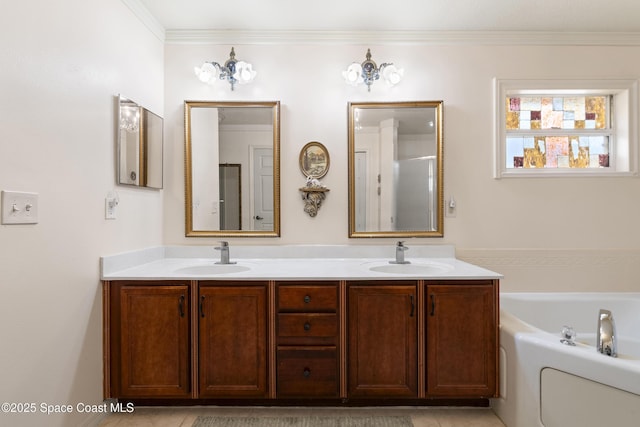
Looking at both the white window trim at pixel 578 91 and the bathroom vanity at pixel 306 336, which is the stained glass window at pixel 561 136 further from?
the bathroom vanity at pixel 306 336

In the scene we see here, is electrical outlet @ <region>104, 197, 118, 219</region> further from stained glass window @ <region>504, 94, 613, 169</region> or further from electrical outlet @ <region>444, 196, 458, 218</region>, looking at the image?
stained glass window @ <region>504, 94, 613, 169</region>

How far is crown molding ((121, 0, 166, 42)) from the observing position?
2.08 meters

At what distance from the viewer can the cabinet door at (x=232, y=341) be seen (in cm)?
186

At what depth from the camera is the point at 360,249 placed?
243 centimetres

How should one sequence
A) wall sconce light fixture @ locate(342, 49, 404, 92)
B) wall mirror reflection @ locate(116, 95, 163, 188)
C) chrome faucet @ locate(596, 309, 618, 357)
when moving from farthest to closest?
wall sconce light fixture @ locate(342, 49, 404, 92)
wall mirror reflection @ locate(116, 95, 163, 188)
chrome faucet @ locate(596, 309, 618, 357)

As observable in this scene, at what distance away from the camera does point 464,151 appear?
96.3 inches

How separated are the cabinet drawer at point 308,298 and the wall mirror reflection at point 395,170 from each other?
65 centimetres

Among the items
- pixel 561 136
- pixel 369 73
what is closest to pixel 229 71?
pixel 369 73

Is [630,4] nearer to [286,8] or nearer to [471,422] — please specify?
[286,8]

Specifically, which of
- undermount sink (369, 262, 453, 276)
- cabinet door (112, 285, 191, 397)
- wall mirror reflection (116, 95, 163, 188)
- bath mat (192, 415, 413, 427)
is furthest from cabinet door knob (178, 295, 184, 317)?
undermount sink (369, 262, 453, 276)

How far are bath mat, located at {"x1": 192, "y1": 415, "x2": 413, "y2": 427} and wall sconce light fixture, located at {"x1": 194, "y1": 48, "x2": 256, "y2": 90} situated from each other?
2047mm

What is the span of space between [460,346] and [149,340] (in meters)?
1.64

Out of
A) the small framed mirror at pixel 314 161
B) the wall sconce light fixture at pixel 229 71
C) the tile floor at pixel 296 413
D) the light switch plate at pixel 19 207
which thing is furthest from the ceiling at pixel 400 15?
the tile floor at pixel 296 413

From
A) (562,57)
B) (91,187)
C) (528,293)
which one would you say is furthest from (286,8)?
(528,293)
